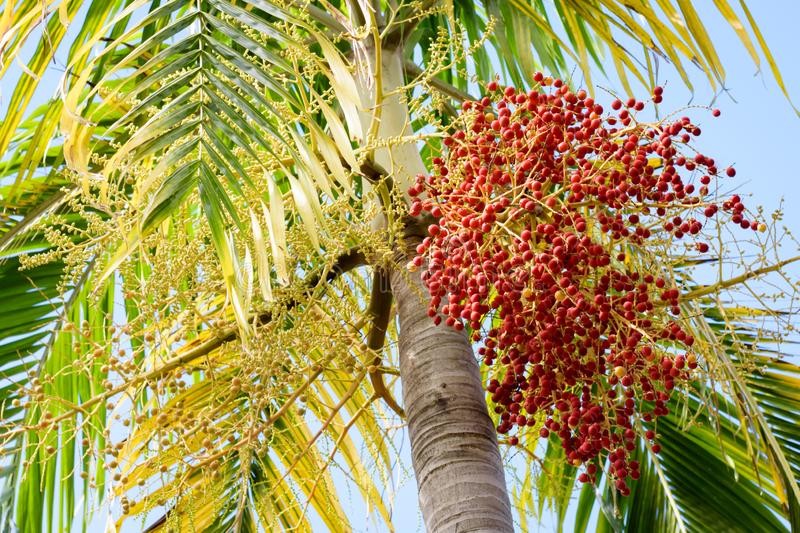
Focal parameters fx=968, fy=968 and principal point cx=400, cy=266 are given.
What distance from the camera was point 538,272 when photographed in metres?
1.66

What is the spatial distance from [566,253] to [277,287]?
78 centimetres

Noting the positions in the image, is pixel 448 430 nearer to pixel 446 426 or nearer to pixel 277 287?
pixel 446 426

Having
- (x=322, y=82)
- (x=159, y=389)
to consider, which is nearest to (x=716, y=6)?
(x=159, y=389)

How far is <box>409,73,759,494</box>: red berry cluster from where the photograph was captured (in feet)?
5.58

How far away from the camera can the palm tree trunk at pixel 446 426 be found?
1.72 metres

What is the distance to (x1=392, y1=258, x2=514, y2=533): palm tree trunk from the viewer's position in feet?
5.65

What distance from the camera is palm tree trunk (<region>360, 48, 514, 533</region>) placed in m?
1.72

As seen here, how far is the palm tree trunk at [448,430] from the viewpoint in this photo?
1.72 metres

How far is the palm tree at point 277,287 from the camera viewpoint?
1.74 meters

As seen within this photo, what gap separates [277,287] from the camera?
2.21 meters

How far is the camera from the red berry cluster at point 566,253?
170cm

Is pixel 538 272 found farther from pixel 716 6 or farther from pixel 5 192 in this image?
pixel 5 192

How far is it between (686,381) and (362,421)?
153 centimetres

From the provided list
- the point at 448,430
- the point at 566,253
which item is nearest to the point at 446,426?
the point at 448,430
